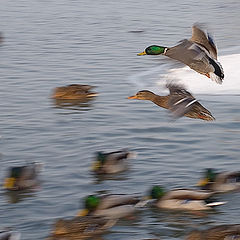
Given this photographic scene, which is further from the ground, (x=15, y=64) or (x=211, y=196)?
(x=15, y=64)

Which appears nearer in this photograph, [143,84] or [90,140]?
[90,140]

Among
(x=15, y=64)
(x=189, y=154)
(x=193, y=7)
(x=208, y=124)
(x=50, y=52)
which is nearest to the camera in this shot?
(x=189, y=154)

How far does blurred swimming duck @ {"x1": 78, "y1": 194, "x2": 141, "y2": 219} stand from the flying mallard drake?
122 cm

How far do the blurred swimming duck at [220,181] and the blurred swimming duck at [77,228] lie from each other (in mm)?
1195

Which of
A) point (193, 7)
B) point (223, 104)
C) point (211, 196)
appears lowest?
point (211, 196)

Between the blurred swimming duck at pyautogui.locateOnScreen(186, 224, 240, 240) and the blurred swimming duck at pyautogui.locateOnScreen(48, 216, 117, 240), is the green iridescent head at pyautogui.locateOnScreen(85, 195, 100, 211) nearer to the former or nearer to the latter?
the blurred swimming duck at pyautogui.locateOnScreen(48, 216, 117, 240)

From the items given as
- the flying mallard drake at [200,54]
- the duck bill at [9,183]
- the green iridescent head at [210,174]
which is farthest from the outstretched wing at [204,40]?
the duck bill at [9,183]

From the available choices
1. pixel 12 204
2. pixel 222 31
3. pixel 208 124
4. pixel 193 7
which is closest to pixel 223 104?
pixel 208 124

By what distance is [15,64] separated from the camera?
41.4 feet

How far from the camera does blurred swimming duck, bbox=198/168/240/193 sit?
25.8ft

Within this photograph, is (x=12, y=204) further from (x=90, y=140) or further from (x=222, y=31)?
(x=222, y=31)

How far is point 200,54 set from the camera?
7.36 m

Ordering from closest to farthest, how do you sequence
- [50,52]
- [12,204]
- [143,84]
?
[12,204] < [143,84] < [50,52]

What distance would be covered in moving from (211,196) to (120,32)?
7.64 meters
